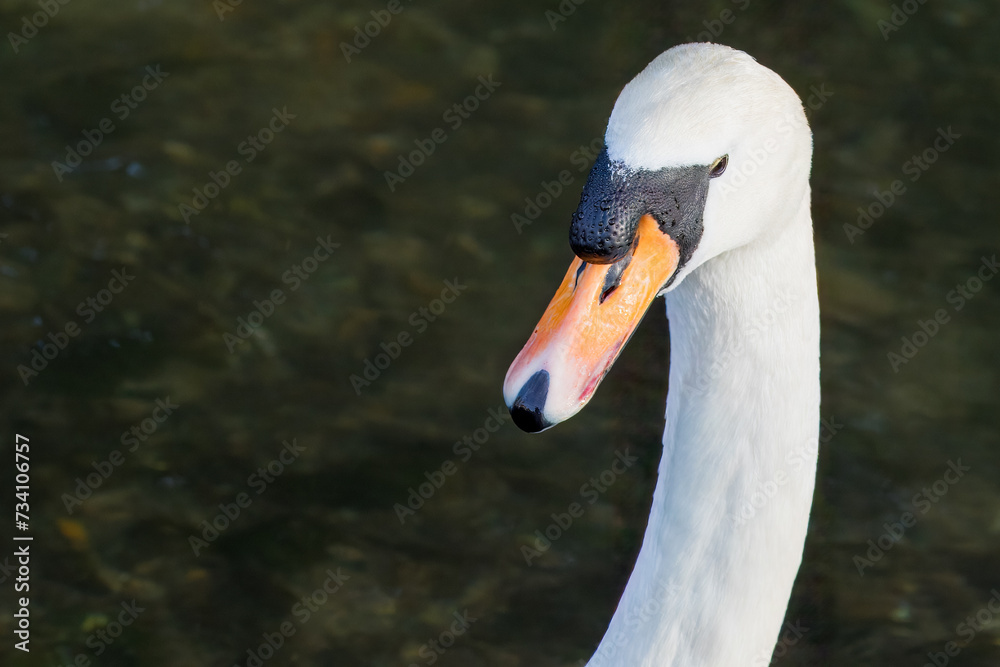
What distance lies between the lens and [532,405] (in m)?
1.75

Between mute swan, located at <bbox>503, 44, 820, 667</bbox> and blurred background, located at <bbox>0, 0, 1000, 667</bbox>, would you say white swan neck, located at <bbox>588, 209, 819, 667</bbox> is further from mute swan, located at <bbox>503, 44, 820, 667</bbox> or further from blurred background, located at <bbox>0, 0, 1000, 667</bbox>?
blurred background, located at <bbox>0, 0, 1000, 667</bbox>

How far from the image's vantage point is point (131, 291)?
4477mm

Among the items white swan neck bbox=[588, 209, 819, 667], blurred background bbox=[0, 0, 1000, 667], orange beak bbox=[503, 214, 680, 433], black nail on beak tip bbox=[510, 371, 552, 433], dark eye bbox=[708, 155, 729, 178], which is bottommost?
blurred background bbox=[0, 0, 1000, 667]

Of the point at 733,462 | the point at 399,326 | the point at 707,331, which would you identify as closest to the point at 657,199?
the point at 707,331

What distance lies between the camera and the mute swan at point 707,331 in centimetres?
177

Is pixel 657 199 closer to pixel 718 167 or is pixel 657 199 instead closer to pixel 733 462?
pixel 718 167

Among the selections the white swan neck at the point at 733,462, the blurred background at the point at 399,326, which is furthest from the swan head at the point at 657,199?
the blurred background at the point at 399,326

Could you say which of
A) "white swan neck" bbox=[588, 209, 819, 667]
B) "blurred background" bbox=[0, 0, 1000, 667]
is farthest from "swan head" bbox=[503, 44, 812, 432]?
"blurred background" bbox=[0, 0, 1000, 667]

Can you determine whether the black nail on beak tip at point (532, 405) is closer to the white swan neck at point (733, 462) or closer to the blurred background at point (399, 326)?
the white swan neck at point (733, 462)

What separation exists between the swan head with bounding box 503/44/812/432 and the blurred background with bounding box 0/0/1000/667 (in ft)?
7.46

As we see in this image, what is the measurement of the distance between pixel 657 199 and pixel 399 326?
276 cm

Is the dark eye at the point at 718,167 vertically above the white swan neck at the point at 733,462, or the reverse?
the dark eye at the point at 718,167

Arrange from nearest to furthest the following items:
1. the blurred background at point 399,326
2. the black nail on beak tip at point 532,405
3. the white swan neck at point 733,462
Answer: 1. the black nail on beak tip at point 532,405
2. the white swan neck at point 733,462
3. the blurred background at point 399,326

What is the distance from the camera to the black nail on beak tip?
1.75 metres
